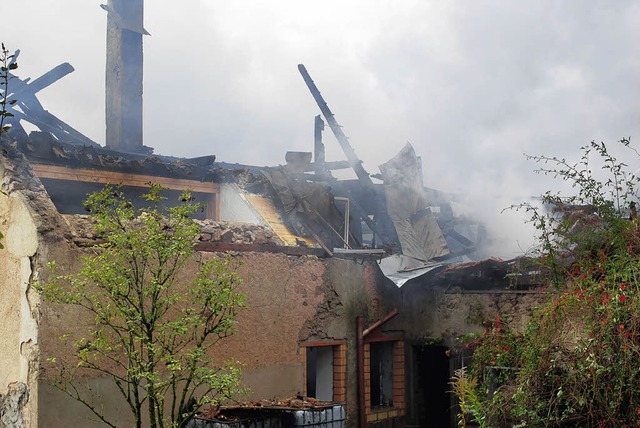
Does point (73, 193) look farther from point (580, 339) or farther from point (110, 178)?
point (580, 339)

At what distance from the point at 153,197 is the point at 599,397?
392cm

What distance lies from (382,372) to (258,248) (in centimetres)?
383

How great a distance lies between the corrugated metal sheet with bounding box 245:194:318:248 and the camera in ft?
33.3

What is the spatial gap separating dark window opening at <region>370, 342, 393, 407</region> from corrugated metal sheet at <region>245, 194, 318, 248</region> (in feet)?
8.29

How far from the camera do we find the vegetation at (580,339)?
18.8ft

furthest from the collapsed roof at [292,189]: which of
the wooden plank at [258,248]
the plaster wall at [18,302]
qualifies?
the plaster wall at [18,302]

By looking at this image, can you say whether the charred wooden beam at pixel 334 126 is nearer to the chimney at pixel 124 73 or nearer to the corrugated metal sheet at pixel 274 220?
the chimney at pixel 124 73

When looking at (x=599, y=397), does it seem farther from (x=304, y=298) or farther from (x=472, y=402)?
(x=304, y=298)

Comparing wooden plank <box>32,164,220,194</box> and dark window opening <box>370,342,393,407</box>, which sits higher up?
wooden plank <box>32,164,220,194</box>

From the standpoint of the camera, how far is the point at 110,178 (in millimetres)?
9414

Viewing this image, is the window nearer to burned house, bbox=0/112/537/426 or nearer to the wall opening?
burned house, bbox=0/112/537/426

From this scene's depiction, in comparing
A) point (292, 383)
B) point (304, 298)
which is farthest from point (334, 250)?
point (292, 383)

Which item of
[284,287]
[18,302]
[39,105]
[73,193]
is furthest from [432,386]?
[39,105]

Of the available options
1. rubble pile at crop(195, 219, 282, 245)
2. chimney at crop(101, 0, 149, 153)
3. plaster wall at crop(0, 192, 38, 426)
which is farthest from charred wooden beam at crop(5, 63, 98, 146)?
plaster wall at crop(0, 192, 38, 426)
